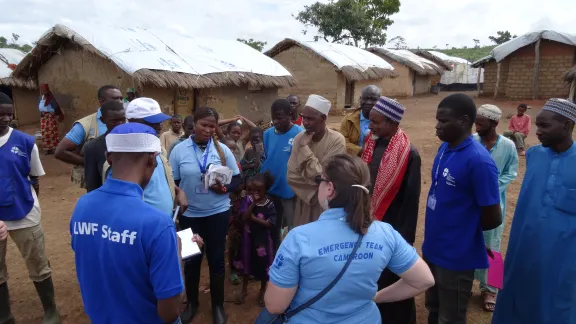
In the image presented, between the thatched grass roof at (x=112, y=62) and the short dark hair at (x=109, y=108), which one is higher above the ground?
the thatched grass roof at (x=112, y=62)

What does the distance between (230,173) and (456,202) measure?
170cm

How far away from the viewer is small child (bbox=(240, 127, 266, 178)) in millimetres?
4396

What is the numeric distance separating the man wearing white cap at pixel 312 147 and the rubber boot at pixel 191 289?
3.59 feet

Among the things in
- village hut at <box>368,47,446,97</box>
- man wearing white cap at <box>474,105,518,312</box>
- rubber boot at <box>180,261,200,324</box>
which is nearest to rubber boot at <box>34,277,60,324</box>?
rubber boot at <box>180,261,200,324</box>

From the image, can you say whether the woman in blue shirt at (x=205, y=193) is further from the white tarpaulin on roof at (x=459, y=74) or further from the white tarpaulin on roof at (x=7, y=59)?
the white tarpaulin on roof at (x=459, y=74)

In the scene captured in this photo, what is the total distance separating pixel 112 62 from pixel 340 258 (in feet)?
28.2

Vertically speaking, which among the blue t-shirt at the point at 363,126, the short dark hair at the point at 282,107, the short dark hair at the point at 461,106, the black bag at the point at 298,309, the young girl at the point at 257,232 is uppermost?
the short dark hair at the point at 461,106

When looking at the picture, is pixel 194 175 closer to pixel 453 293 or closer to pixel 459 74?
pixel 453 293

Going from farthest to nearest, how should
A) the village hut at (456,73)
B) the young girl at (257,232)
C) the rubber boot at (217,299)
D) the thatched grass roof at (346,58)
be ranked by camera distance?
the village hut at (456,73)
the thatched grass roof at (346,58)
the young girl at (257,232)
the rubber boot at (217,299)

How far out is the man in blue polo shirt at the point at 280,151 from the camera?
12.3 feet

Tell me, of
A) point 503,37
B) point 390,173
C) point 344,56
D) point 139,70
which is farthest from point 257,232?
point 503,37

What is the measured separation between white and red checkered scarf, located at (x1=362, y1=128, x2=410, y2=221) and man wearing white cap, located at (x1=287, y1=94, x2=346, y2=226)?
57cm

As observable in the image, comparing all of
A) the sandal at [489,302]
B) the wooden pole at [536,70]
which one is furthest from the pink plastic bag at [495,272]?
the wooden pole at [536,70]

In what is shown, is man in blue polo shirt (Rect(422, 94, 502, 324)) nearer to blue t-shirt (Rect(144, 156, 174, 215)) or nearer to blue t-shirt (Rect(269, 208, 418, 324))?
blue t-shirt (Rect(269, 208, 418, 324))
